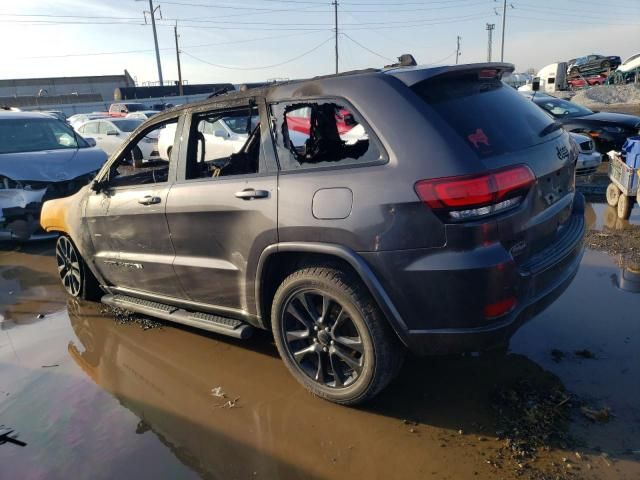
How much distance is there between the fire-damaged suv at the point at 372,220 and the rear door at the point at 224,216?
0.04 feet

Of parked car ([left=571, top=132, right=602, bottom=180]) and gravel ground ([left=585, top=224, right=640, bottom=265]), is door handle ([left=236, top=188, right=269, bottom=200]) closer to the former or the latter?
gravel ground ([left=585, top=224, right=640, bottom=265])

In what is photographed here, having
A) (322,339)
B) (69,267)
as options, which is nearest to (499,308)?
(322,339)

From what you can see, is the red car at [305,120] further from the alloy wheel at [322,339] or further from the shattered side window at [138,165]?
the alloy wheel at [322,339]

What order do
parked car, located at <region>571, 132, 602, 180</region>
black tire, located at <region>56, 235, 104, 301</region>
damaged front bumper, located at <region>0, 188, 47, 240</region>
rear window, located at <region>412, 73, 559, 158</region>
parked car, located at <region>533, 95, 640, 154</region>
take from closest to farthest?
1. rear window, located at <region>412, 73, 559, 158</region>
2. black tire, located at <region>56, 235, 104, 301</region>
3. damaged front bumper, located at <region>0, 188, 47, 240</region>
4. parked car, located at <region>571, 132, 602, 180</region>
5. parked car, located at <region>533, 95, 640, 154</region>

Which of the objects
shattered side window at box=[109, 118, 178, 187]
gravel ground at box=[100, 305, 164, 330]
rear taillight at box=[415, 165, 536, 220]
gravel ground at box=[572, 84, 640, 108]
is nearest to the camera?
rear taillight at box=[415, 165, 536, 220]

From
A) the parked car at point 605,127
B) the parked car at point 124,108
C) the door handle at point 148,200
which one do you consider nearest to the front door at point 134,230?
the door handle at point 148,200

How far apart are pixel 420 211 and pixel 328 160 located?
2.69 ft

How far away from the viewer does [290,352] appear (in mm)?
3287

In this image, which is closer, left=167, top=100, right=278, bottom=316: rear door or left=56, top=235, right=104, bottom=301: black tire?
left=167, top=100, right=278, bottom=316: rear door

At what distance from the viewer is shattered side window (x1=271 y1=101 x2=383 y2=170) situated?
291cm

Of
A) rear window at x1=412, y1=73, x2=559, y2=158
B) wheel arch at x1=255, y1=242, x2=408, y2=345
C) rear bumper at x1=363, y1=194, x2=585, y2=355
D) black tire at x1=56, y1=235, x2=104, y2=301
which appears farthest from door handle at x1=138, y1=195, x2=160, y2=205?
rear window at x1=412, y1=73, x2=559, y2=158

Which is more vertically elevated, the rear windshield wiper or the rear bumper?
the rear windshield wiper

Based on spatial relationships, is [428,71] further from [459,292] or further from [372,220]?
[459,292]

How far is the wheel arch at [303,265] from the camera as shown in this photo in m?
→ 2.71
